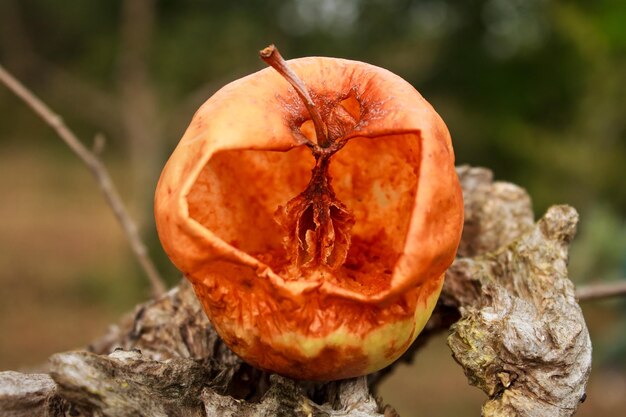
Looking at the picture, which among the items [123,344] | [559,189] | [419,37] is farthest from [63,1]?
[123,344]

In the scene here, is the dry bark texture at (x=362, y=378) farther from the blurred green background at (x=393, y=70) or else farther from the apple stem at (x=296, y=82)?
the blurred green background at (x=393, y=70)

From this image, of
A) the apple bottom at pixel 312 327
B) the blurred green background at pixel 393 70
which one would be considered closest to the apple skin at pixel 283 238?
the apple bottom at pixel 312 327

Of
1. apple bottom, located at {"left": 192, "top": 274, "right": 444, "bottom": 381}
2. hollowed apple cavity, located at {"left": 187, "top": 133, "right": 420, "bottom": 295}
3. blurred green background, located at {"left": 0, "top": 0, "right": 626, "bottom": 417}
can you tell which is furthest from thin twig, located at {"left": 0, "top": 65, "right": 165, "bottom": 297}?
blurred green background, located at {"left": 0, "top": 0, "right": 626, "bottom": 417}

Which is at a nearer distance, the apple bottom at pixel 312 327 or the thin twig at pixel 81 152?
the apple bottom at pixel 312 327

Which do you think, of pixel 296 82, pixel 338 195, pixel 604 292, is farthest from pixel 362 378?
pixel 604 292

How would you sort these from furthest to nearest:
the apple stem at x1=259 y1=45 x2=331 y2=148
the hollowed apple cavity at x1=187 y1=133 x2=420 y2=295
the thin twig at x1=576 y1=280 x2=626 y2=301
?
the thin twig at x1=576 y1=280 x2=626 y2=301 < the hollowed apple cavity at x1=187 y1=133 x2=420 y2=295 < the apple stem at x1=259 y1=45 x2=331 y2=148

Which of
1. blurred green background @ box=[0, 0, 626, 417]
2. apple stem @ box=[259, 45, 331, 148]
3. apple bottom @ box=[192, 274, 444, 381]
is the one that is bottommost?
blurred green background @ box=[0, 0, 626, 417]

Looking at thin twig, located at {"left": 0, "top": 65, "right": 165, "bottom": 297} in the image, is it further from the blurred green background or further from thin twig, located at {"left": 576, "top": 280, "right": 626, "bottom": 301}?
the blurred green background
